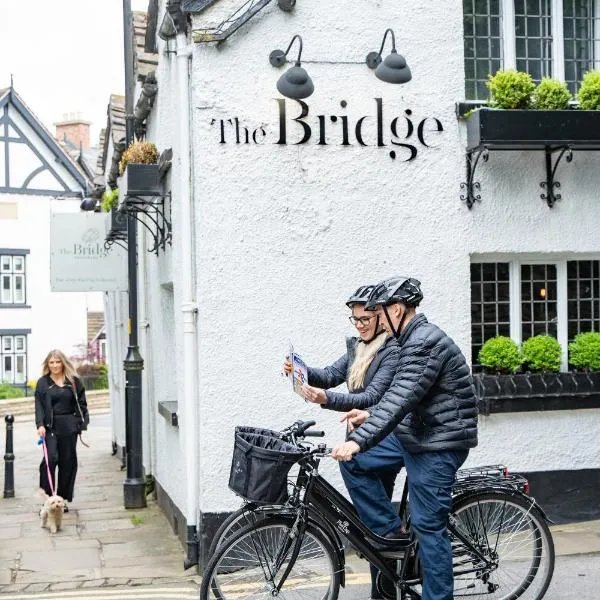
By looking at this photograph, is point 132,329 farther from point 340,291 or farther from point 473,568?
point 473,568

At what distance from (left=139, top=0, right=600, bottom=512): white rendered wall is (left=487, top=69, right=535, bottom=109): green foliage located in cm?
34

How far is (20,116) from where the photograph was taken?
Answer: 36094 millimetres

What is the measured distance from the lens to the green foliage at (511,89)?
8.53 m

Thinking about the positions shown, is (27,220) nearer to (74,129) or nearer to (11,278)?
(11,278)

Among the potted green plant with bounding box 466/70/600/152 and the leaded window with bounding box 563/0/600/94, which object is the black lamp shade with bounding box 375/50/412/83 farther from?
the leaded window with bounding box 563/0/600/94

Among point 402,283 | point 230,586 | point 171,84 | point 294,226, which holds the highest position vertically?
point 171,84

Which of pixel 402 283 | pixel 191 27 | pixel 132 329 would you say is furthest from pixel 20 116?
Answer: pixel 402 283

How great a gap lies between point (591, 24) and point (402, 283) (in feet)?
14.9

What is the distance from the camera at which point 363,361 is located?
6727mm

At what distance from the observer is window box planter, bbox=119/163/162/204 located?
31.5ft

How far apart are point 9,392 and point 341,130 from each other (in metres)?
27.8

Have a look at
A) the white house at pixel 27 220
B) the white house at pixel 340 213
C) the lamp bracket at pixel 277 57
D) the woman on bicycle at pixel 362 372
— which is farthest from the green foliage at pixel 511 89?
the white house at pixel 27 220

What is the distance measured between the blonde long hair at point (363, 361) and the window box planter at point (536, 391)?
89.3 inches

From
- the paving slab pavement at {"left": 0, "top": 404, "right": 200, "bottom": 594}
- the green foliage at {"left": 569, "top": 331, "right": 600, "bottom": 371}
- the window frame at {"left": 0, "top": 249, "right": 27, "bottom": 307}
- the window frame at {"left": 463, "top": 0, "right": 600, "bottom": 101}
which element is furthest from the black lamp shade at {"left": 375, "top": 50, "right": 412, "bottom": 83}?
the window frame at {"left": 0, "top": 249, "right": 27, "bottom": 307}
